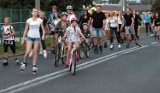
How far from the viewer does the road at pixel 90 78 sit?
10.3m

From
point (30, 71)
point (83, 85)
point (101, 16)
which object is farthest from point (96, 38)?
point (83, 85)

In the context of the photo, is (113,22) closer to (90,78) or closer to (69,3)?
(90,78)

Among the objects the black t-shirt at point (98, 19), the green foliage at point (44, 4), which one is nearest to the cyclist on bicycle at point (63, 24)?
the black t-shirt at point (98, 19)

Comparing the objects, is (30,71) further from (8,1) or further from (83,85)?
(8,1)

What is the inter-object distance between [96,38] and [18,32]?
7.31 metres

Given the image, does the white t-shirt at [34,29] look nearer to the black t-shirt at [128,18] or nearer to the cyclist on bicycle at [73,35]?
the cyclist on bicycle at [73,35]

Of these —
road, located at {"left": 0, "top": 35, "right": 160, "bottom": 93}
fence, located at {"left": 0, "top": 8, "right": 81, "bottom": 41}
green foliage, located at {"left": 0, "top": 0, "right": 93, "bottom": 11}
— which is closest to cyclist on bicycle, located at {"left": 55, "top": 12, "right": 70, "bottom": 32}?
road, located at {"left": 0, "top": 35, "right": 160, "bottom": 93}

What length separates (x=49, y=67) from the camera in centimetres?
1458

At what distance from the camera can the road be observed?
10289mm

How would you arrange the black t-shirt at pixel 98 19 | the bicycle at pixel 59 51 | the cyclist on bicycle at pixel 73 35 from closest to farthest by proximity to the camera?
the cyclist on bicycle at pixel 73 35
the bicycle at pixel 59 51
the black t-shirt at pixel 98 19

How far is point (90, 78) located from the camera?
12102 millimetres

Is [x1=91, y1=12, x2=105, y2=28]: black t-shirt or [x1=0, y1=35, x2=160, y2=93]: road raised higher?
[x1=91, y1=12, x2=105, y2=28]: black t-shirt

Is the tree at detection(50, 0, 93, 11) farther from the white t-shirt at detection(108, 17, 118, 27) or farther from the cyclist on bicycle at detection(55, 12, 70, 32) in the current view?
the cyclist on bicycle at detection(55, 12, 70, 32)

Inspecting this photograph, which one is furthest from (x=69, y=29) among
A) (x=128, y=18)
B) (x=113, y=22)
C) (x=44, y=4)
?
(x=44, y=4)
